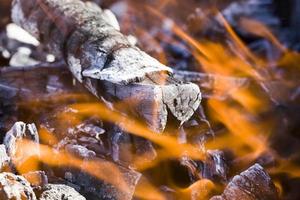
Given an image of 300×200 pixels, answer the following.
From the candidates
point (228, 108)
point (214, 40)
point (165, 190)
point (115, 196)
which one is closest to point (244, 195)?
point (165, 190)

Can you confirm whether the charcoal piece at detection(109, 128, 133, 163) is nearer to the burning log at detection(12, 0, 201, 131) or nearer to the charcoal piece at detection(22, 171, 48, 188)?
the burning log at detection(12, 0, 201, 131)

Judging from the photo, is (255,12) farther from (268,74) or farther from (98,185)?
(98,185)

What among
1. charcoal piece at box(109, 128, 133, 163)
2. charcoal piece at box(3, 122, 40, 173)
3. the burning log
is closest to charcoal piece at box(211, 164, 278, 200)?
the burning log

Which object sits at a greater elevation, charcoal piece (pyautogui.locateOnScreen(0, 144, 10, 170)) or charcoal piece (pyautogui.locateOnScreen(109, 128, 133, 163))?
charcoal piece (pyautogui.locateOnScreen(0, 144, 10, 170))

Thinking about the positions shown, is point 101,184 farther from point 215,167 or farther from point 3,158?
point 215,167

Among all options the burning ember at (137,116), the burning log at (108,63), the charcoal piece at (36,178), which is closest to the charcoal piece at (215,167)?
the burning ember at (137,116)

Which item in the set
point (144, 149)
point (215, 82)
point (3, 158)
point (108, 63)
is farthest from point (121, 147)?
point (215, 82)
